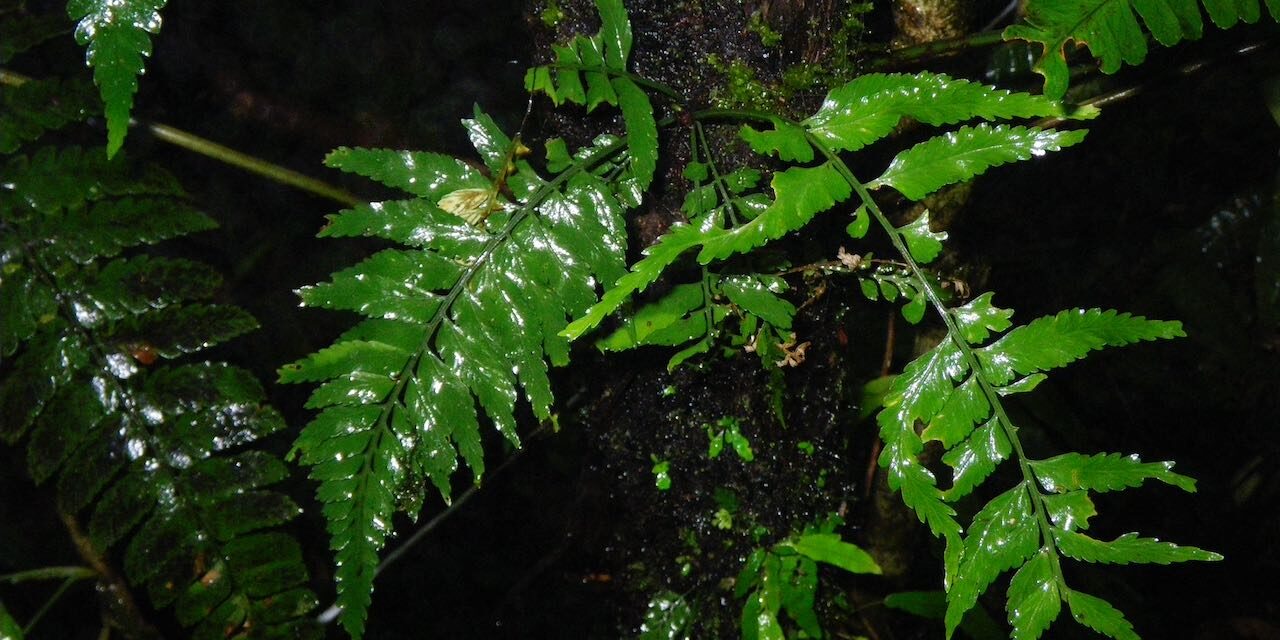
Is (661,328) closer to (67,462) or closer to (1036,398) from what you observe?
(67,462)

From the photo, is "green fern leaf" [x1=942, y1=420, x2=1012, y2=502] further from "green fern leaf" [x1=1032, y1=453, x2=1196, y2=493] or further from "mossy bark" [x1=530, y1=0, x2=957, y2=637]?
"mossy bark" [x1=530, y1=0, x2=957, y2=637]

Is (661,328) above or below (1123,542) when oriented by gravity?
above

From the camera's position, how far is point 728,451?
5.87 ft

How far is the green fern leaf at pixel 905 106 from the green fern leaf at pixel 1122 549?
2.33ft

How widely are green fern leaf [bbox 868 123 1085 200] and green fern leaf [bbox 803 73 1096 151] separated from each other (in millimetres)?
30

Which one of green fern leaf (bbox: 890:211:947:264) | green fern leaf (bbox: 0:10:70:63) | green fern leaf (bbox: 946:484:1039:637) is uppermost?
green fern leaf (bbox: 0:10:70:63)

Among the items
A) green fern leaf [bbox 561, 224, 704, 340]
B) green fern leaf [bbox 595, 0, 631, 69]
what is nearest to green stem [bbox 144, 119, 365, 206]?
green fern leaf [bbox 595, 0, 631, 69]

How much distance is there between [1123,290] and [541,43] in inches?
114

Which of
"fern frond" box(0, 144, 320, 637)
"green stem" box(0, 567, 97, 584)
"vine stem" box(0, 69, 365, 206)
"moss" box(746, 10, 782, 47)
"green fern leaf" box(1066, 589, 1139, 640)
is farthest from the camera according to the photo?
"green stem" box(0, 567, 97, 584)

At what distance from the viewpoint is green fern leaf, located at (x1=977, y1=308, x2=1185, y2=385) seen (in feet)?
4.20

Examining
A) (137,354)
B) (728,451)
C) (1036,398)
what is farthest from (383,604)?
(1036,398)

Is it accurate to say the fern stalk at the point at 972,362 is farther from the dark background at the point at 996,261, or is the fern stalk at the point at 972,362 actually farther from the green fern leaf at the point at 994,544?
the dark background at the point at 996,261

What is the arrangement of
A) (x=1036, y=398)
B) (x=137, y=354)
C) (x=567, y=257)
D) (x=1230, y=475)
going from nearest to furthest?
(x=567, y=257) → (x=137, y=354) → (x=1036, y=398) → (x=1230, y=475)

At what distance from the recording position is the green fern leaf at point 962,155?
129 cm
